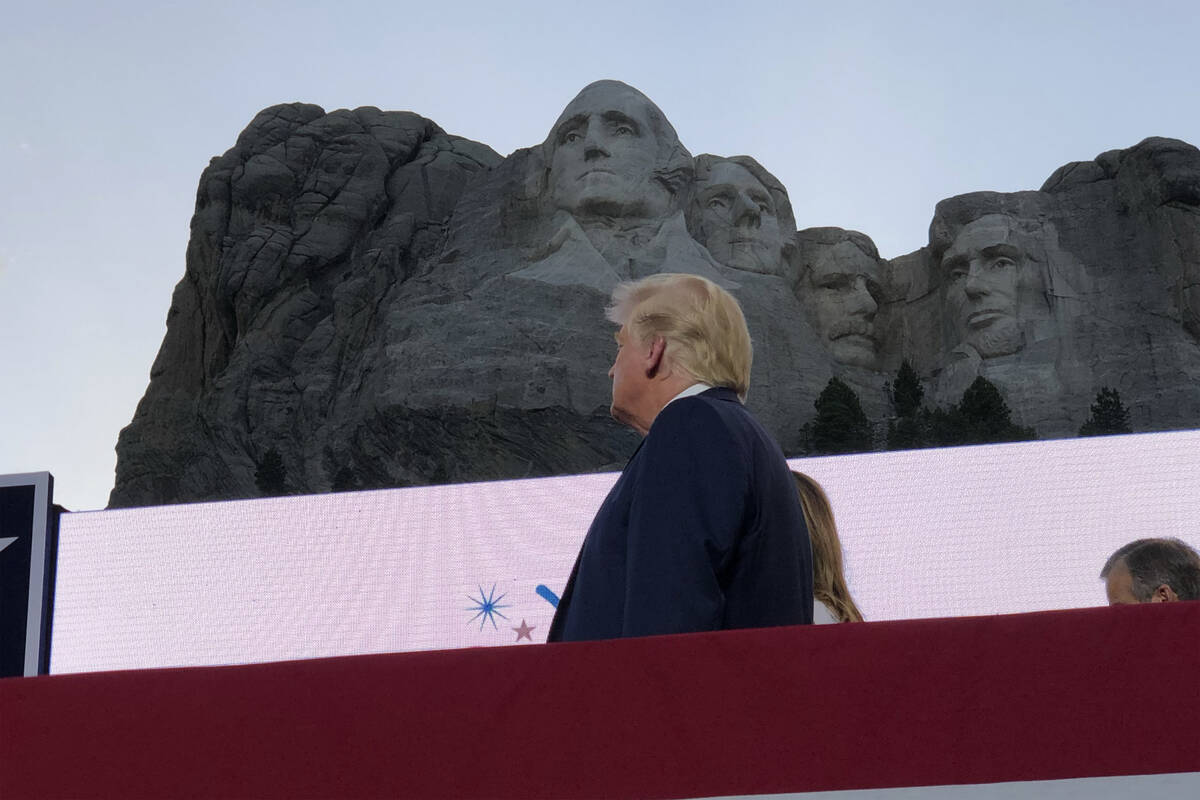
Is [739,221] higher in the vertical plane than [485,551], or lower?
higher

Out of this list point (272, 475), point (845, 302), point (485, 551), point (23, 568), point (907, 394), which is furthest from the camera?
point (845, 302)

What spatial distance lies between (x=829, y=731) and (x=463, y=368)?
17.0 metres

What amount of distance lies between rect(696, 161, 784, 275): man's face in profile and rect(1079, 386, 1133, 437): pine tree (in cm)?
476

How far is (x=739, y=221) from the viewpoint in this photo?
68.2 ft

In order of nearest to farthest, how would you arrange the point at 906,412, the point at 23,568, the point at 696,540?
the point at 696,540
the point at 23,568
the point at 906,412

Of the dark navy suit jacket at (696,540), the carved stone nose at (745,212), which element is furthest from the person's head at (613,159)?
the dark navy suit jacket at (696,540)

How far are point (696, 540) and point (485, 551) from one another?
3687 mm

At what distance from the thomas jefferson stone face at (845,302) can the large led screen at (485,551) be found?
52.3ft

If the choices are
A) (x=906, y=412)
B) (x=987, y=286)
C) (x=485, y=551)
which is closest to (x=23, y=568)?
(x=485, y=551)

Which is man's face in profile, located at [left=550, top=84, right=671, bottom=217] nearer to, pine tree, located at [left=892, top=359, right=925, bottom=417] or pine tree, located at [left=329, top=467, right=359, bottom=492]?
pine tree, located at [left=892, top=359, right=925, bottom=417]

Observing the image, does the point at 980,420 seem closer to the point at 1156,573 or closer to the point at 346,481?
the point at 346,481

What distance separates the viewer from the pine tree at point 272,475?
1891 cm

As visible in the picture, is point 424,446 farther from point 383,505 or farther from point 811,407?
point 383,505

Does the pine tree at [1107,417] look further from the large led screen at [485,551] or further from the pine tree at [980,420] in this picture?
the large led screen at [485,551]
